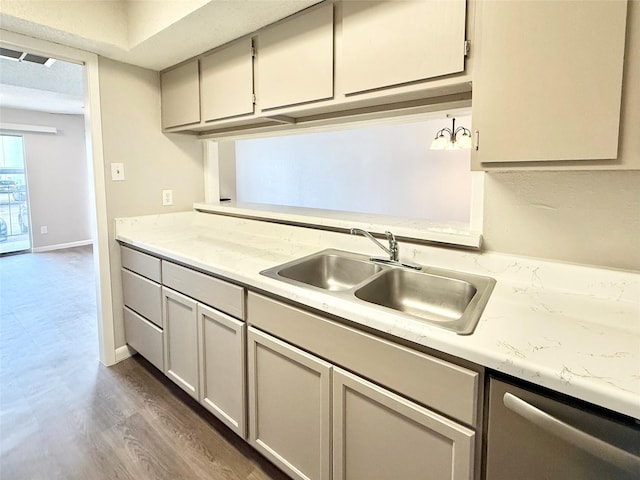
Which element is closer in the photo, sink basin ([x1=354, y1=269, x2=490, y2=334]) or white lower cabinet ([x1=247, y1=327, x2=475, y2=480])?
white lower cabinet ([x1=247, y1=327, x2=475, y2=480])

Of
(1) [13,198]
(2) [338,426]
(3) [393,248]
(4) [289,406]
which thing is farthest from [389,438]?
(1) [13,198]

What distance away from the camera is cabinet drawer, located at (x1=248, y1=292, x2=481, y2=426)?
0.92 metres

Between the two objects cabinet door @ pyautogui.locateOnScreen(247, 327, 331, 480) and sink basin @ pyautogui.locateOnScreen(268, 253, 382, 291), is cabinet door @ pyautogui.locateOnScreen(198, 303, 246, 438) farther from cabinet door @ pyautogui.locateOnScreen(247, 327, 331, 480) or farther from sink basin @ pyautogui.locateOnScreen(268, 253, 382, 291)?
sink basin @ pyautogui.locateOnScreen(268, 253, 382, 291)

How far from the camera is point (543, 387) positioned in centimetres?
80

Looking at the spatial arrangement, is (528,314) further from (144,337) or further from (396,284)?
(144,337)

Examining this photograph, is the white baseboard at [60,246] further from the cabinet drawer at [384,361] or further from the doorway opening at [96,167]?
the cabinet drawer at [384,361]

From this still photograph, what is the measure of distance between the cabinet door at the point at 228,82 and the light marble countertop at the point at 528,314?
812mm

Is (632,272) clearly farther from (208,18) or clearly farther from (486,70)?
(208,18)

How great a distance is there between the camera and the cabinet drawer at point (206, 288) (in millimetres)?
1530

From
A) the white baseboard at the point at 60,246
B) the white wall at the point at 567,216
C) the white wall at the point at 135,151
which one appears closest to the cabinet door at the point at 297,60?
the white wall at the point at 567,216

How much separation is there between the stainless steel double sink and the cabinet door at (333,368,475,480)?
0.30 m

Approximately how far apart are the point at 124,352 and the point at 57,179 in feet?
16.5

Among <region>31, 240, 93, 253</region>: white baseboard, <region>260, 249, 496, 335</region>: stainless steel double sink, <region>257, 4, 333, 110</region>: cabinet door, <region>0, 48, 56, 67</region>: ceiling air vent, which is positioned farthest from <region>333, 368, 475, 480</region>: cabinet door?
<region>31, 240, 93, 253</region>: white baseboard

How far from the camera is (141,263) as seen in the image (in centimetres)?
219
